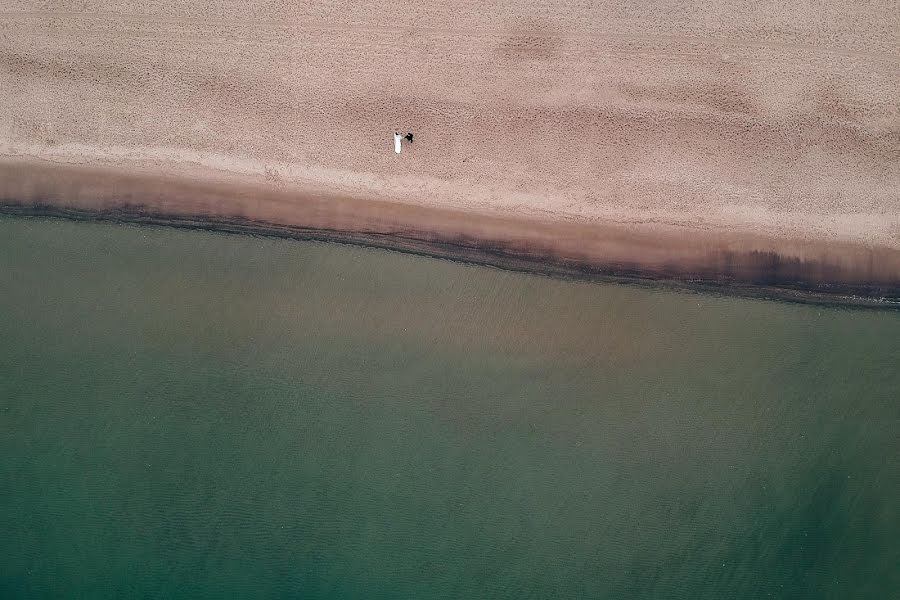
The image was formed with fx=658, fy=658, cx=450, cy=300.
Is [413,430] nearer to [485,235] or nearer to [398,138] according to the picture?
[485,235]

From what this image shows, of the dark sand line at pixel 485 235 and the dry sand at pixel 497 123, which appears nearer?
the dry sand at pixel 497 123

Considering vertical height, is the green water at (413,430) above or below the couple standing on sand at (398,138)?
below

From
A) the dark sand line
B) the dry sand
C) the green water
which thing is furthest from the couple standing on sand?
the green water

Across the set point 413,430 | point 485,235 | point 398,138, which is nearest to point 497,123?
point 398,138

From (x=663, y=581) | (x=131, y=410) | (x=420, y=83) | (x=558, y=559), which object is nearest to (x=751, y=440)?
(x=663, y=581)

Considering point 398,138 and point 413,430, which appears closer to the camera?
point 398,138

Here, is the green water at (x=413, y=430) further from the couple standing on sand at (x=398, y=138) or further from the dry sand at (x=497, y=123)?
the couple standing on sand at (x=398, y=138)

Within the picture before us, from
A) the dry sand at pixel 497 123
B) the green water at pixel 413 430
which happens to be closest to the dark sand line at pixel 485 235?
the dry sand at pixel 497 123

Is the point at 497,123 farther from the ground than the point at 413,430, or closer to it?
farther from the ground

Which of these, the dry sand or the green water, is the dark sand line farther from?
the green water
